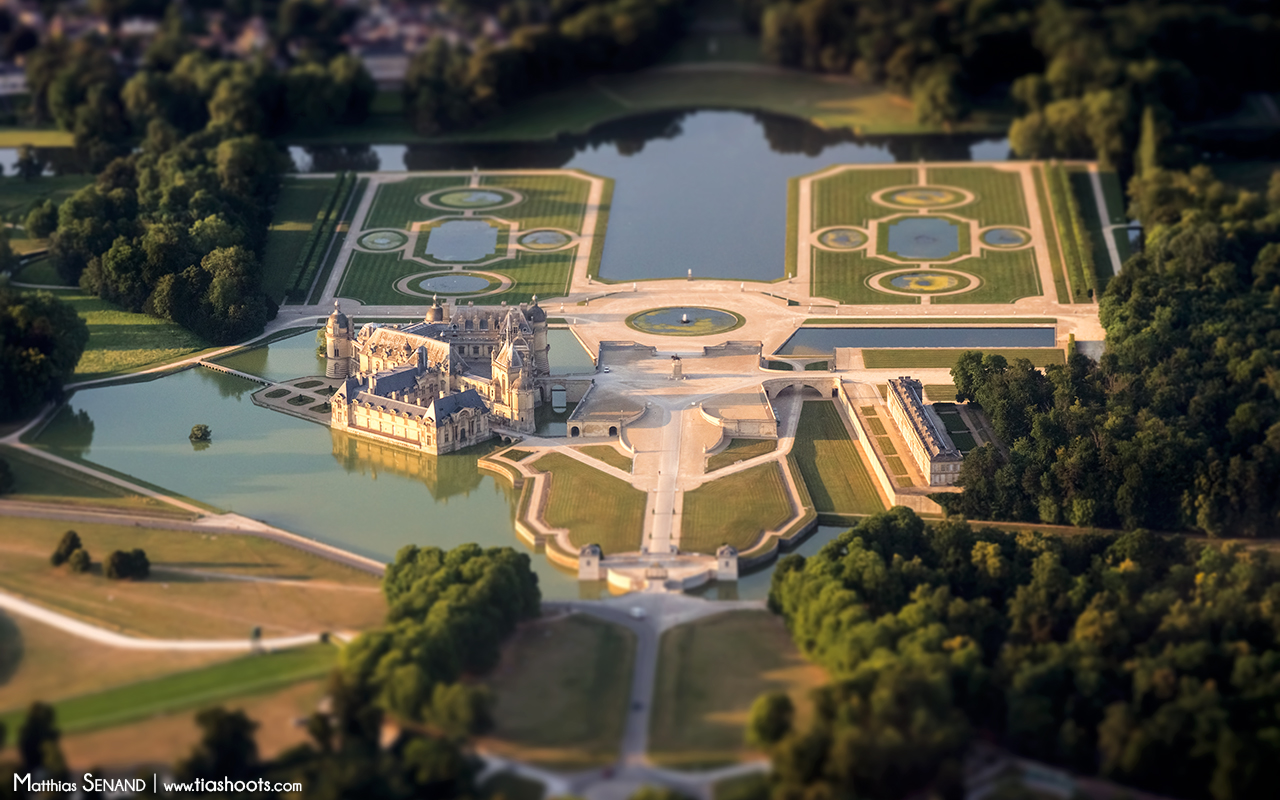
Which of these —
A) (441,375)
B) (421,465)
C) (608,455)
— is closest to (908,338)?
(608,455)

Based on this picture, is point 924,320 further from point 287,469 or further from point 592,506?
point 287,469

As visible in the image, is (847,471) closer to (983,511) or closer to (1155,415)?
(983,511)

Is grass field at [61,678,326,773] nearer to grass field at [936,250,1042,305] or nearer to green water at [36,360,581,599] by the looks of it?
green water at [36,360,581,599]

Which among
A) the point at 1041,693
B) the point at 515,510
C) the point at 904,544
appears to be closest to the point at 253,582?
the point at 515,510

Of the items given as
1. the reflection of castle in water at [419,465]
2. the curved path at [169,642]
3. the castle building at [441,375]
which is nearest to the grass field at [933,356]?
the castle building at [441,375]

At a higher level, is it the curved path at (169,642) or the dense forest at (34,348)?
the dense forest at (34,348)

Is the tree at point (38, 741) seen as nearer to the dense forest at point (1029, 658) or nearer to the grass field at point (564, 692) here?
the grass field at point (564, 692)
